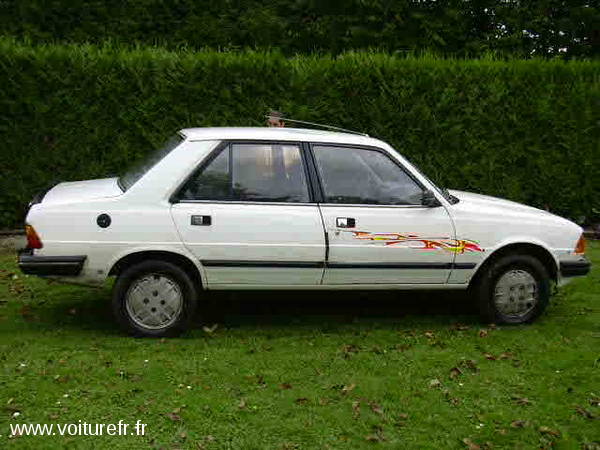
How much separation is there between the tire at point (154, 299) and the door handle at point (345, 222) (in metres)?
1.30

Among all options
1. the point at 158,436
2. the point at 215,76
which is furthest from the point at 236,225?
the point at 215,76

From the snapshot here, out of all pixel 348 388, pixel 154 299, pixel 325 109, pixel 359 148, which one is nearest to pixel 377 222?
pixel 359 148

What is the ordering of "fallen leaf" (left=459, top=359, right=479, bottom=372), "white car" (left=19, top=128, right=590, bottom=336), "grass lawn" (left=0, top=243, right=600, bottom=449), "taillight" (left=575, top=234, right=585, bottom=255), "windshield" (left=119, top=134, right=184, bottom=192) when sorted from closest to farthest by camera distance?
"grass lawn" (left=0, top=243, right=600, bottom=449)
"fallen leaf" (left=459, top=359, right=479, bottom=372)
"white car" (left=19, top=128, right=590, bottom=336)
"windshield" (left=119, top=134, right=184, bottom=192)
"taillight" (left=575, top=234, right=585, bottom=255)

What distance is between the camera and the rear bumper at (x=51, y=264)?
6047mm

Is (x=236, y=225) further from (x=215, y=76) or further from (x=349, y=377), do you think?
(x=215, y=76)

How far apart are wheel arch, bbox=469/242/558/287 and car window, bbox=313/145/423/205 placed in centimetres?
88

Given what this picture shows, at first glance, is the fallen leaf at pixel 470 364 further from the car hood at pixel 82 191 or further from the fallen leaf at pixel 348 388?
the car hood at pixel 82 191

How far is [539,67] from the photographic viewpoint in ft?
38.7

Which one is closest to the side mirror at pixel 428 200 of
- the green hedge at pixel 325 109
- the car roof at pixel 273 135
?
the car roof at pixel 273 135

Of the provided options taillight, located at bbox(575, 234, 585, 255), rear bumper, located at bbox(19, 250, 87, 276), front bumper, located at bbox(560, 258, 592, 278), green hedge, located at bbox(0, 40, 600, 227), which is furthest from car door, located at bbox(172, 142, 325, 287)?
green hedge, located at bbox(0, 40, 600, 227)

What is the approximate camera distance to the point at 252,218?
20.6 ft

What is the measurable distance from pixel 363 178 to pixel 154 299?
79.3 inches

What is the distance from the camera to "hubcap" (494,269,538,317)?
6.90 m

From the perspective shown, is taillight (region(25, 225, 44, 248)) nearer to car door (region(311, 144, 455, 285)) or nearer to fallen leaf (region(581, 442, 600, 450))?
car door (region(311, 144, 455, 285))
